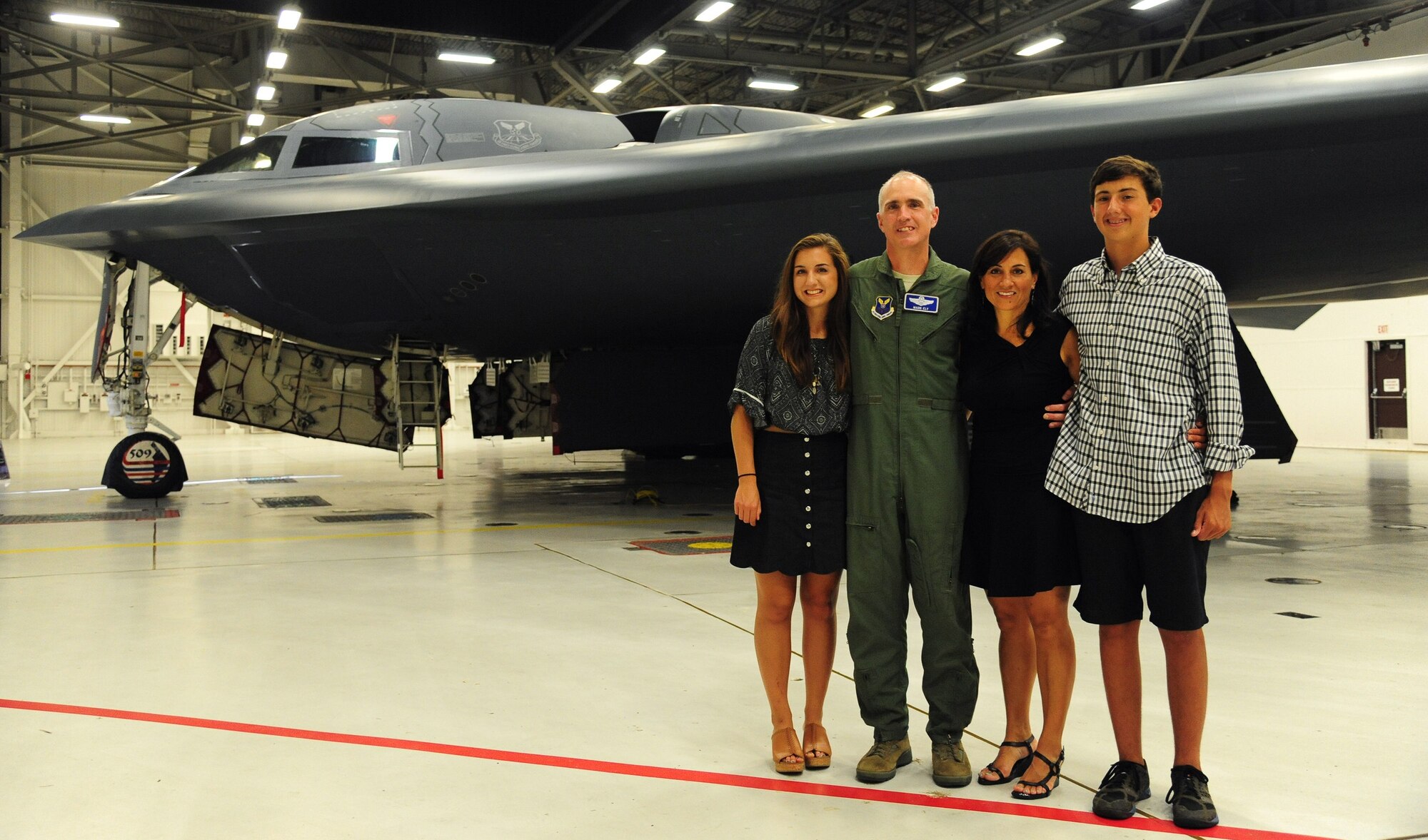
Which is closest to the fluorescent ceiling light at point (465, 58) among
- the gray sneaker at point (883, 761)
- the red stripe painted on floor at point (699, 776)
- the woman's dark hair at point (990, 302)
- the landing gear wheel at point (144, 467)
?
the landing gear wheel at point (144, 467)

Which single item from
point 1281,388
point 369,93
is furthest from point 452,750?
point 1281,388

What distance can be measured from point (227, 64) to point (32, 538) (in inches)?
946

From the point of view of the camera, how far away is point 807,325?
345 centimetres

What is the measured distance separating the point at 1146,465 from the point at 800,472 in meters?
1.09

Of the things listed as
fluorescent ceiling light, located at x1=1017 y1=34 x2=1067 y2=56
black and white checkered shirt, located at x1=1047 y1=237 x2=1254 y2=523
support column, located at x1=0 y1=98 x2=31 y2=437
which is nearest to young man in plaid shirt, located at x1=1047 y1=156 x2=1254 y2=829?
black and white checkered shirt, located at x1=1047 y1=237 x2=1254 y2=523

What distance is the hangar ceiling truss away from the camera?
21.6 meters

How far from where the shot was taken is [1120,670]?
3.13 m

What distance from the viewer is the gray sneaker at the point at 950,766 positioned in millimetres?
3137

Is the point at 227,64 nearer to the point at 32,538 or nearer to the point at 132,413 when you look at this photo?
the point at 132,413

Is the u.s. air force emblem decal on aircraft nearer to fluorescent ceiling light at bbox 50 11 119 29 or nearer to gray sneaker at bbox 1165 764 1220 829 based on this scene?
gray sneaker at bbox 1165 764 1220 829

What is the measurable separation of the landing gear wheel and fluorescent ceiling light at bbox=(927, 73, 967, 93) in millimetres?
19201

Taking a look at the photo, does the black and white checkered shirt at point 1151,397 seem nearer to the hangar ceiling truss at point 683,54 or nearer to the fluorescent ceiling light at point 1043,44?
the hangar ceiling truss at point 683,54

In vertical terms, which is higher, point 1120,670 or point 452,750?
point 1120,670

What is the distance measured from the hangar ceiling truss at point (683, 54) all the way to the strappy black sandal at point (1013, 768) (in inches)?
680
